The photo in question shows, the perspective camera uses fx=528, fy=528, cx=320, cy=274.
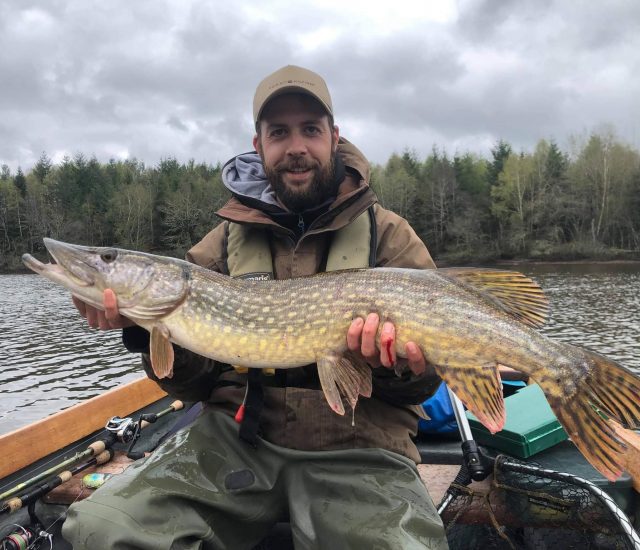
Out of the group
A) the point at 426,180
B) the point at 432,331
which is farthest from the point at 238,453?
the point at 426,180

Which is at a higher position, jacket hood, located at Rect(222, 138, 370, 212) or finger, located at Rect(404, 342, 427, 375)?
jacket hood, located at Rect(222, 138, 370, 212)

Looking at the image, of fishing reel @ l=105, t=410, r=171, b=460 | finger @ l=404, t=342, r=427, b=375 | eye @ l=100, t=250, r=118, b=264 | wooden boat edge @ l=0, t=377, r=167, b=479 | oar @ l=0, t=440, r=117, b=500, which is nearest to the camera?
finger @ l=404, t=342, r=427, b=375

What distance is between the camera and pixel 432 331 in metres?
1.99

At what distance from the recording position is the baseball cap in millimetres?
2631

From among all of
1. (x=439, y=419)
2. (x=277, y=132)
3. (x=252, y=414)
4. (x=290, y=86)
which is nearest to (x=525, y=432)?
(x=439, y=419)

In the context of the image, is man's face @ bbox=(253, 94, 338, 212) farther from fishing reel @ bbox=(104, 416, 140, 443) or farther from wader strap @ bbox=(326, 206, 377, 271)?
fishing reel @ bbox=(104, 416, 140, 443)

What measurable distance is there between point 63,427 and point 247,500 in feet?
5.58

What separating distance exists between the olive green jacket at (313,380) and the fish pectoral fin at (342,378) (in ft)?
0.45

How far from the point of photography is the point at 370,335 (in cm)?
201

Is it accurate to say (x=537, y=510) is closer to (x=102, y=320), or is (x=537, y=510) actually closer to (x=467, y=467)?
(x=467, y=467)

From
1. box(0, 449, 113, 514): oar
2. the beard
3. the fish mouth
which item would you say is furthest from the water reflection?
the beard

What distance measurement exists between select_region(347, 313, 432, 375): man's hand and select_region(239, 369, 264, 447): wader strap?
440 millimetres

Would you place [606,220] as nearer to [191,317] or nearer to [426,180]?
[426,180]

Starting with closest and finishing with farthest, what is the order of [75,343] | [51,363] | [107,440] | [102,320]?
[102,320] < [107,440] < [51,363] < [75,343]
